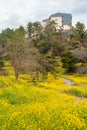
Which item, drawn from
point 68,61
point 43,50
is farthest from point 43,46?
point 68,61

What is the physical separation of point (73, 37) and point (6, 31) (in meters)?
24.2

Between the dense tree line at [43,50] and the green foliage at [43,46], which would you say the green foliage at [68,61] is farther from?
the green foliage at [43,46]

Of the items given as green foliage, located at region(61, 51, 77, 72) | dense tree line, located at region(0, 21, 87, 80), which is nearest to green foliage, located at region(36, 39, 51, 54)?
dense tree line, located at region(0, 21, 87, 80)

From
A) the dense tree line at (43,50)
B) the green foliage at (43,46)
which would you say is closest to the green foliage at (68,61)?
the dense tree line at (43,50)

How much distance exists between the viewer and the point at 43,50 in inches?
3765

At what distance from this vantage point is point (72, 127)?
10.8 meters

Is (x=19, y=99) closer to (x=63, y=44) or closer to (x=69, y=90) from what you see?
(x=69, y=90)

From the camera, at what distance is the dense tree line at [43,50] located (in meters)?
59.2

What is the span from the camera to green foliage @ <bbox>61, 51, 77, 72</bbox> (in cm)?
7494

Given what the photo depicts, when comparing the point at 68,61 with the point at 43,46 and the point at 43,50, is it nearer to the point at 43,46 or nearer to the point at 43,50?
the point at 43,50

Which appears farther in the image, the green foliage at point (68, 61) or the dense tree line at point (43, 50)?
the green foliage at point (68, 61)

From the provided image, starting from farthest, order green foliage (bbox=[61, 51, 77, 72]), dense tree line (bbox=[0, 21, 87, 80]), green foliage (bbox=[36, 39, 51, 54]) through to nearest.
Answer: green foliage (bbox=[36, 39, 51, 54])
green foliage (bbox=[61, 51, 77, 72])
dense tree line (bbox=[0, 21, 87, 80])

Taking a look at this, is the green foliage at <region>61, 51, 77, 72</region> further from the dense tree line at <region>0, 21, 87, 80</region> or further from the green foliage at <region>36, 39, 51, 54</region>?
the green foliage at <region>36, 39, 51, 54</region>

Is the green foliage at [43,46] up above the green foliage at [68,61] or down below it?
above
